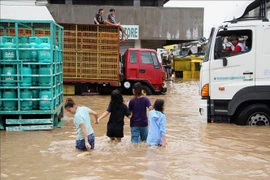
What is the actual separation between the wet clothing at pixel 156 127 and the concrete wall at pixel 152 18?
17.7 m

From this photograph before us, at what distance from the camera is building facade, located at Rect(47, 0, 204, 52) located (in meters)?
23.9

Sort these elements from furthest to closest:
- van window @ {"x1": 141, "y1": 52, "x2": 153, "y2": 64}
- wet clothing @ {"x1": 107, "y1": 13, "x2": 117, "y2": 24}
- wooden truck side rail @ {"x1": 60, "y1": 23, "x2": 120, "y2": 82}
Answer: van window @ {"x1": 141, "y1": 52, "x2": 153, "y2": 64} < wet clothing @ {"x1": 107, "y1": 13, "x2": 117, "y2": 24} < wooden truck side rail @ {"x1": 60, "y1": 23, "x2": 120, "y2": 82}

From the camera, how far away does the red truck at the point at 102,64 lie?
1622 centimetres

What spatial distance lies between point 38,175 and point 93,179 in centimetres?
85

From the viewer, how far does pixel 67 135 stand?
869 centimetres

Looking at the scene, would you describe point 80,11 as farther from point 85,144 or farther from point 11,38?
point 85,144

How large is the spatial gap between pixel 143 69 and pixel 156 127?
10252 mm

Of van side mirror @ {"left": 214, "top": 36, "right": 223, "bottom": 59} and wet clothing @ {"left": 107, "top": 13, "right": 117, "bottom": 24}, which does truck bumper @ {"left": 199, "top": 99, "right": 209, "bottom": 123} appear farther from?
wet clothing @ {"left": 107, "top": 13, "right": 117, "bottom": 24}

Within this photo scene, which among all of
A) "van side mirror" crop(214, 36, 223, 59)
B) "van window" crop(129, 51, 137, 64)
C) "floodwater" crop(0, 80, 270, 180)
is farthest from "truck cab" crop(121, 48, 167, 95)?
"van side mirror" crop(214, 36, 223, 59)

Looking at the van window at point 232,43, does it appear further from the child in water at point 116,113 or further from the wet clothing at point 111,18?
the wet clothing at point 111,18

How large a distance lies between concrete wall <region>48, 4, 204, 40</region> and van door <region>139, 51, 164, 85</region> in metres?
7.32

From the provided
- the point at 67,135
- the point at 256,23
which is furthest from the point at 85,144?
the point at 256,23

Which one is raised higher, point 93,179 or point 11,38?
point 11,38

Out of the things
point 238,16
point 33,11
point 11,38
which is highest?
point 33,11
